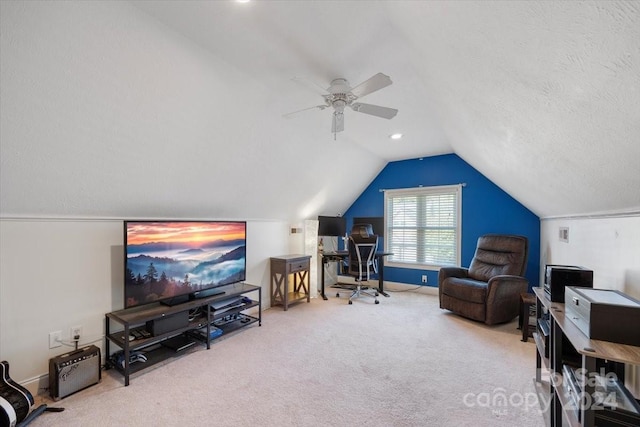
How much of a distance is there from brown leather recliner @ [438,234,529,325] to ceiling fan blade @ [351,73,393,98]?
281 centimetres

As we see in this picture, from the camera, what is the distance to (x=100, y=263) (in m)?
2.53

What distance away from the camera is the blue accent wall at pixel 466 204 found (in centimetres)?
424

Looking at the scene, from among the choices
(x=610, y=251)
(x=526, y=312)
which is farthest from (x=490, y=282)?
(x=610, y=251)

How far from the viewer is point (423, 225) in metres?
5.19

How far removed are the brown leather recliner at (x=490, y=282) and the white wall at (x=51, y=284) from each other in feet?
13.0

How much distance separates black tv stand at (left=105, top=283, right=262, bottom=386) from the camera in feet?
7.70

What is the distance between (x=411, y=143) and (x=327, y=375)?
11.2ft

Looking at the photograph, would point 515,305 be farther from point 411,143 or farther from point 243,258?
point 243,258

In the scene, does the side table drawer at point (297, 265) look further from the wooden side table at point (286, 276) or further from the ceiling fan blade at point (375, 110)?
the ceiling fan blade at point (375, 110)

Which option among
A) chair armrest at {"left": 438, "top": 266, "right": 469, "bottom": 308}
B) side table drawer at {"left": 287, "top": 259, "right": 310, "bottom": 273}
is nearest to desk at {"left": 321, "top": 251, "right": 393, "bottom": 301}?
side table drawer at {"left": 287, "top": 259, "right": 310, "bottom": 273}

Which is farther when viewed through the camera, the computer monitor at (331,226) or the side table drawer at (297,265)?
the computer monitor at (331,226)

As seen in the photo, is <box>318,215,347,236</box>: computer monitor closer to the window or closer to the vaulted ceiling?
the window

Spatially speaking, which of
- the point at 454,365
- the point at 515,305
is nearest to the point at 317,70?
the point at 454,365

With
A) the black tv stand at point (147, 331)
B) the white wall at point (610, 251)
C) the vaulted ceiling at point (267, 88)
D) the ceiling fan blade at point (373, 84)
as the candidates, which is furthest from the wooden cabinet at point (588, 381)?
the black tv stand at point (147, 331)
